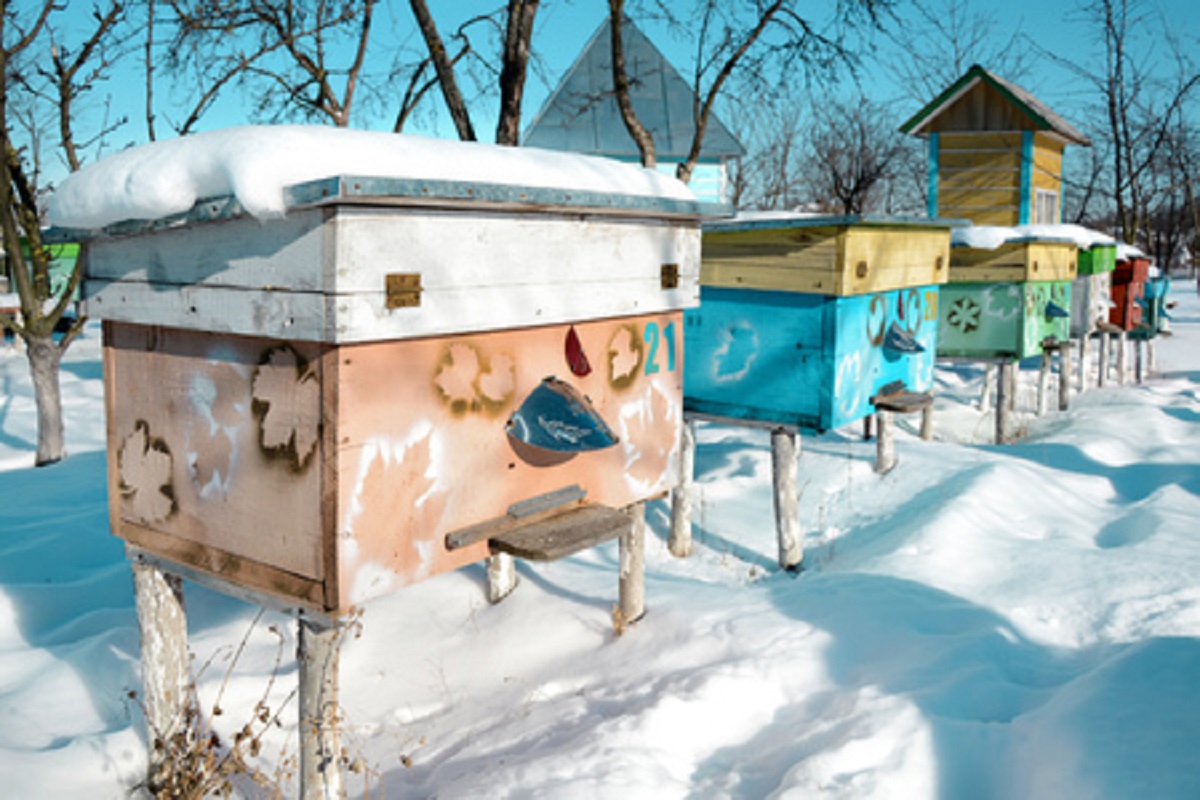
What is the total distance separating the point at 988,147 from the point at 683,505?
10.2 meters

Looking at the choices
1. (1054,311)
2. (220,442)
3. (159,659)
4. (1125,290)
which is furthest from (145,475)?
(1125,290)

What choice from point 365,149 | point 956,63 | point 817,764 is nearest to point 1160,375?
point 956,63

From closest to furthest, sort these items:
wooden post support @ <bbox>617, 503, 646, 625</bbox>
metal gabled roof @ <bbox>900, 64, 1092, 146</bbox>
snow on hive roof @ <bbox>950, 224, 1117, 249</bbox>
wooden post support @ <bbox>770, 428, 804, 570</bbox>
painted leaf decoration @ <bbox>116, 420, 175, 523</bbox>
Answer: painted leaf decoration @ <bbox>116, 420, 175, 523</bbox> < wooden post support @ <bbox>617, 503, 646, 625</bbox> < wooden post support @ <bbox>770, 428, 804, 570</bbox> < snow on hive roof @ <bbox>950, 224, 1117, 249</bbox> < metal gabled roof @ <bbox>900, 64, 1092, 146</bbox>

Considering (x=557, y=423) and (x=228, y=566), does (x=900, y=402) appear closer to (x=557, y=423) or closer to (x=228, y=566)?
(x=557, y=423)

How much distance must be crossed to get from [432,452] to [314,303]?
0.61 m

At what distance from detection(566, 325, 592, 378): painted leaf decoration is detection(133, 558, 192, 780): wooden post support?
1.57m

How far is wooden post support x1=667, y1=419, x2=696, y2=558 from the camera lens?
626cm

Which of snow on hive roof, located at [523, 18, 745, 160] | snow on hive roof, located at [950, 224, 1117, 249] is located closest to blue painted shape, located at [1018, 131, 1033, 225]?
snow on hive roof, located at [950, 224, 1117, 249]

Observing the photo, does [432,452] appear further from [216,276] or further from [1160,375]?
[1160,375]

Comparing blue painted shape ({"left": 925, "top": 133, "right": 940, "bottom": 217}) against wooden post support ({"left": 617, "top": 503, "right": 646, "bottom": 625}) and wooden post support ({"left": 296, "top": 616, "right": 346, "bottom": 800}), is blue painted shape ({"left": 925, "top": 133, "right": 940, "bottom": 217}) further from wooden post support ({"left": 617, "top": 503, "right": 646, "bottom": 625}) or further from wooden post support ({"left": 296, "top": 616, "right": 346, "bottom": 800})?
wooden post support ({"left": 296, "top": 616, "right": 346, "bottom": 800})

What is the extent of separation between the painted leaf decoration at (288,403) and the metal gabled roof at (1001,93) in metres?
13.0

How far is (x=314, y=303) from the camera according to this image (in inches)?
105

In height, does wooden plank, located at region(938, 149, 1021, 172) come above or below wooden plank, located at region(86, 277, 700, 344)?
above

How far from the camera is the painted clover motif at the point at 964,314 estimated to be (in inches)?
368
